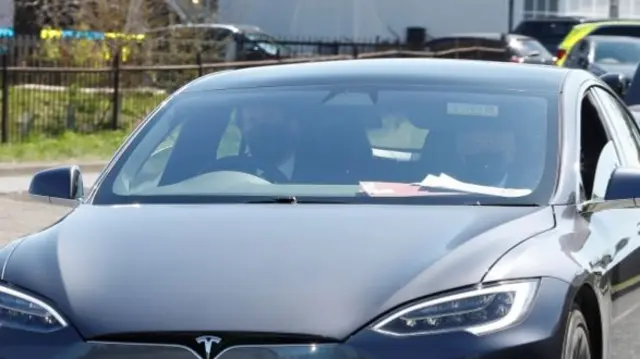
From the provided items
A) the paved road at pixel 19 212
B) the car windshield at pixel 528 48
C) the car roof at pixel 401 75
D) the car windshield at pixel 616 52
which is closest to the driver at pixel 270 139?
the car roof at pixel 401 75

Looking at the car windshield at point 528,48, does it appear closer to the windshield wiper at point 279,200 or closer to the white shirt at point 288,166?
the white shirt at point 288,166

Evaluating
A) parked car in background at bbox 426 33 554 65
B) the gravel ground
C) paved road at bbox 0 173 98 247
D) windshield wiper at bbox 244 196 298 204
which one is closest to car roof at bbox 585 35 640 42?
parked car in background at bbox 426 33 554 65

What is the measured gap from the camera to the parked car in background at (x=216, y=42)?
94.8ft

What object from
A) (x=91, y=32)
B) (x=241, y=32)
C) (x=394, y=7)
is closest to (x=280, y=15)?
(x=394, y=7)

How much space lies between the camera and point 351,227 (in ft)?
16.2

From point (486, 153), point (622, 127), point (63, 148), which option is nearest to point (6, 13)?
point (63, 148)

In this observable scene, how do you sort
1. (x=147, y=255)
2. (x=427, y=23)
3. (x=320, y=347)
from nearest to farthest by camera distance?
1. (x=320, y=347)
2. (x=147, y=255)
3. (x=427, y=23)

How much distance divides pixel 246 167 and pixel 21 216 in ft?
30.8

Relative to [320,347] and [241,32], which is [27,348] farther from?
[241,32]

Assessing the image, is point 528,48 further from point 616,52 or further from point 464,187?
point 464,187

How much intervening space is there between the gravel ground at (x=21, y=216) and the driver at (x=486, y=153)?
7.69 metres

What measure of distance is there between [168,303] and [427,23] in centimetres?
5176

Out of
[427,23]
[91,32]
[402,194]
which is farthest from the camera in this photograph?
[427,23]

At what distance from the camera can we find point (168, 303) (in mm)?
4449
